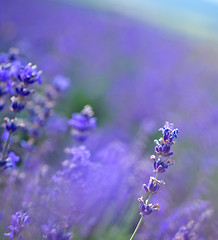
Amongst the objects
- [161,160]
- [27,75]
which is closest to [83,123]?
[27,75]

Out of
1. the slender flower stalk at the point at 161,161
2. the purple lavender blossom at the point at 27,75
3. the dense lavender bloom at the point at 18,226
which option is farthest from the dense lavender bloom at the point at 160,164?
the purple lavender blossom at the point at 27,75

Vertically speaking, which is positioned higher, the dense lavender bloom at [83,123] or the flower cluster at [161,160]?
the dense lavender bloom at [83,123]

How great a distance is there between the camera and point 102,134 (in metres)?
3.71

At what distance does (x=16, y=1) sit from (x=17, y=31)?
133 inches

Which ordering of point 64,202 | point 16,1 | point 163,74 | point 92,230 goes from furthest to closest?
point 16,1, point 163,74, point 92,230, point 64,202

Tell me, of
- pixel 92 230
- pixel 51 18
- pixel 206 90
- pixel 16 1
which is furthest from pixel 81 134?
pixel 16 1

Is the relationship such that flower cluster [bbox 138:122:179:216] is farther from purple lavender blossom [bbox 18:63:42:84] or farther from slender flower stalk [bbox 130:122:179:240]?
purple lavender blossom [bbox 18:63:42:84]

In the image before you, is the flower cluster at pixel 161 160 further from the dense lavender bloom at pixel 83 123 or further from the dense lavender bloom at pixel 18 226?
the dense lavender bloom at pixel 83 123

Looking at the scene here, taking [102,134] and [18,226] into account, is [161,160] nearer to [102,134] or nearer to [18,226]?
[18,226]

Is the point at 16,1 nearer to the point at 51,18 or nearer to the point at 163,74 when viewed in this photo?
the point at 51,18

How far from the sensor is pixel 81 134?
2248mm

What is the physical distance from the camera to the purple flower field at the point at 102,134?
5.58 feet

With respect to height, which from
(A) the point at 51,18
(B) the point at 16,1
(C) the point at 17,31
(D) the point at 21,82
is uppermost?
(B) the point at 16,1

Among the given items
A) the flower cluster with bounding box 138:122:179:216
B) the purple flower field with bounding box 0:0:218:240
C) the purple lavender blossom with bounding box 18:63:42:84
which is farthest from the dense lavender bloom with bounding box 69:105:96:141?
the flower cluster with bounding box 138:122:179:216
